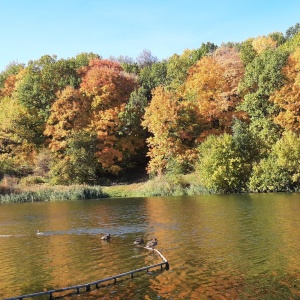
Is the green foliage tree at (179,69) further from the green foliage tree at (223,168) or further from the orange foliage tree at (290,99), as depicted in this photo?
the green foliage tree at (223,168)

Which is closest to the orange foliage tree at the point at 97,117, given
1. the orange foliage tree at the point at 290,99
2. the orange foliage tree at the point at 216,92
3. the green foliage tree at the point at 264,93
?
the orange foliage tree at the point at 216,92

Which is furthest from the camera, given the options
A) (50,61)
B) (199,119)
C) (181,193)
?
(50,61)

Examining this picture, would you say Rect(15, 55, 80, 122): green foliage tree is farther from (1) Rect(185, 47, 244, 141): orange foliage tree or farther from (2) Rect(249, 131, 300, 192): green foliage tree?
(2) Rect(249, 131, 300, 192): green foliage tree

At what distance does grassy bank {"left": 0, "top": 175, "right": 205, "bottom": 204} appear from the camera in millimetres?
61875

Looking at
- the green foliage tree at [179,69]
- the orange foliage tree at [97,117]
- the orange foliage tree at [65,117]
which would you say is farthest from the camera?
the green foliage tree at [179,69]

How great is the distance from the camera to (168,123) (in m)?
69.2

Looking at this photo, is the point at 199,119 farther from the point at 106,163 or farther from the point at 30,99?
the point at 30,99

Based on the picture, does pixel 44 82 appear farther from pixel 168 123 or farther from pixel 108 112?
pixel 168 123

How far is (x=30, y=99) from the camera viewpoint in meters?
80.2

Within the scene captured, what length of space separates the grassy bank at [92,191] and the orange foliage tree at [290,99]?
15.4 m

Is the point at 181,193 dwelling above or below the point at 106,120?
below

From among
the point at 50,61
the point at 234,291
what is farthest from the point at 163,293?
the point at 50,61

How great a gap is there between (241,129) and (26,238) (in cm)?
3942

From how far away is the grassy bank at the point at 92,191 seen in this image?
61875 millimetres
